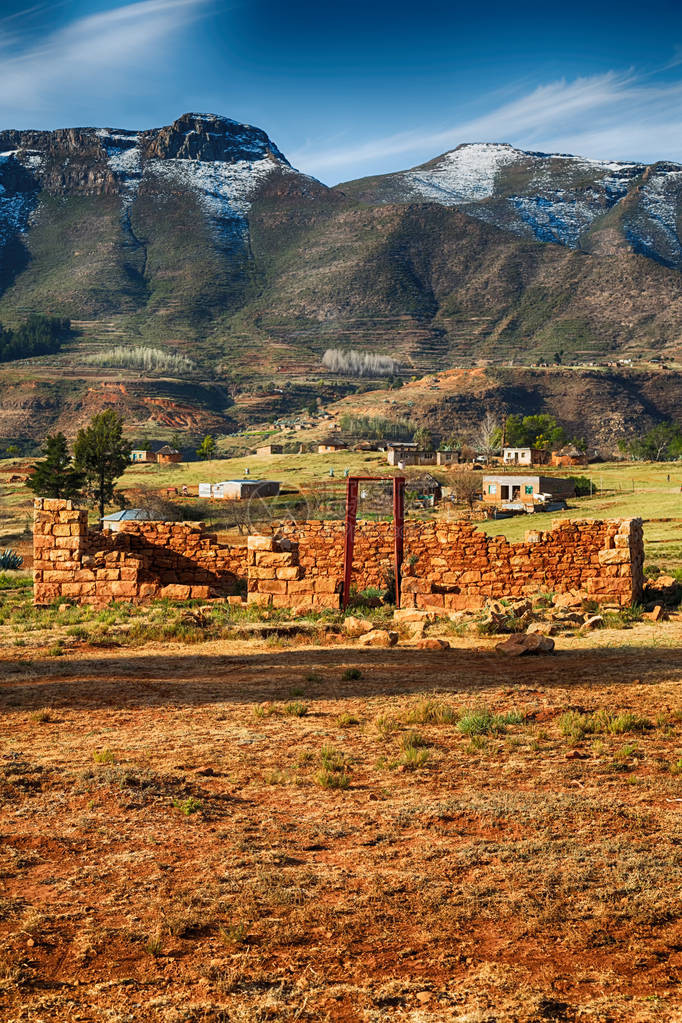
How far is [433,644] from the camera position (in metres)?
13.0

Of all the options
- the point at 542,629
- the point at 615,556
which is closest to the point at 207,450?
the point at 615,556

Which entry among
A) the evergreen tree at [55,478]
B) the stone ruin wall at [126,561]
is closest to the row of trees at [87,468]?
the evergreen tree at [55,478]

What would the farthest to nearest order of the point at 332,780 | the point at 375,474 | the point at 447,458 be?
the point at 447,458, the point at 375,474, the point at 332,780

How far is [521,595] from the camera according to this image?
693 inches

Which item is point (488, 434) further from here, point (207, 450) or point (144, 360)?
point (144, 360)

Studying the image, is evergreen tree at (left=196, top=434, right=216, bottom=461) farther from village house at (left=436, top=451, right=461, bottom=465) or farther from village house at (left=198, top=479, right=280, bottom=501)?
village house at (left=198, top=479, right=280, bottom=501)

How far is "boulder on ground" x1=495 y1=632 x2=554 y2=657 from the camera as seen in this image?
12219 mm

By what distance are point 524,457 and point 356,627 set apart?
276 ft

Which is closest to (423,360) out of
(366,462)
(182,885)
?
(366,462)

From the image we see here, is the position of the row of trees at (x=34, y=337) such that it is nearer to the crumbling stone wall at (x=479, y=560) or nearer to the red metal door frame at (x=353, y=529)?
the crumbling stone wall at (x=479, y=560)

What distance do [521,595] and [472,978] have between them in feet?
45.7

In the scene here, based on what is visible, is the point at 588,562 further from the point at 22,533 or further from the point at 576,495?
the point at 576,495

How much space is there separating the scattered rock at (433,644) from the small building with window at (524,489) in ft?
164

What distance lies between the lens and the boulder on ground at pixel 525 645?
12.2 m
